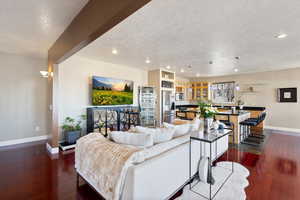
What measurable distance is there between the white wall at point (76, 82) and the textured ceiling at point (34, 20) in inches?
38.7

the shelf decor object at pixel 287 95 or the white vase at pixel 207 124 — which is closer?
the white vase at pixel 207 124

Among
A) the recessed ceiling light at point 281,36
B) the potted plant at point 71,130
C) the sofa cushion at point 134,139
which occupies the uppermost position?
the recessed ceiling light at point 281,36

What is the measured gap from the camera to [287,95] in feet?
20.4

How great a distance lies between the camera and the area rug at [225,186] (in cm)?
201

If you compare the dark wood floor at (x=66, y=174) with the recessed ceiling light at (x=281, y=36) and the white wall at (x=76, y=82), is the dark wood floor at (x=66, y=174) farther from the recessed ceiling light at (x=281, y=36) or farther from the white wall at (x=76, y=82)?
the recessed ceiling light at (x=281, y=36)

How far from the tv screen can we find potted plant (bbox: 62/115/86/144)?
88cm

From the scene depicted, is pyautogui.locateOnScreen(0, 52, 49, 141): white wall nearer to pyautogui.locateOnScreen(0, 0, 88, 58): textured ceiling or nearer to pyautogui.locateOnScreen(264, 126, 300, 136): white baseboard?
pyautogui.locateOnScreen(0, 0, 88, 58): textured ceiling

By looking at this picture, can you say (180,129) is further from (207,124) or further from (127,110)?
(127,110)

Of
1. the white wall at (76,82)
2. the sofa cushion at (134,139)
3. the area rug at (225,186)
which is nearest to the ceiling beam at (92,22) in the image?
the white wall at (76,82)

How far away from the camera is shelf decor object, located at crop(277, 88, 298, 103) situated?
6.08 m

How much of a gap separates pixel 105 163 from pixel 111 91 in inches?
147

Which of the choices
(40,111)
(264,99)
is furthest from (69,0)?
(264,99)

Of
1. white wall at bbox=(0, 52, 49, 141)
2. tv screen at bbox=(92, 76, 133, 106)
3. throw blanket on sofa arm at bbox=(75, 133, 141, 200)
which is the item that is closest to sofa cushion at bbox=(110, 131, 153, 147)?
throw blanket on sofa arm at bbox=(75, 133, 141, 200)

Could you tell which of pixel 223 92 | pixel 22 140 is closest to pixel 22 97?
pixel 22 140
